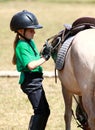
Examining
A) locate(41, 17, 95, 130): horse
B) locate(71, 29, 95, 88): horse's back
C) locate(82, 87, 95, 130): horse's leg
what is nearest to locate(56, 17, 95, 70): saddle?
locate(41, 17, 95, 130): horse

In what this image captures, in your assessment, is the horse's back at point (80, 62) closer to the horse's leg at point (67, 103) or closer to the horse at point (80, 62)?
the horse at point (80, 62)

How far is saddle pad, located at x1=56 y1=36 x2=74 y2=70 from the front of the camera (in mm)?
5051

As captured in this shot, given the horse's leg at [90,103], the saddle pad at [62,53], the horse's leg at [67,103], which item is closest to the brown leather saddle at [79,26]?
the saddle pad at [62,53]

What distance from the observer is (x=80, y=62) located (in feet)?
15.5

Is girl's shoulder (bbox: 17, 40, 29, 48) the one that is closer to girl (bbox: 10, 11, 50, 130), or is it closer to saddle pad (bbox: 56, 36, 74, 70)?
girl (bbox: 10, 11, 50, 130)

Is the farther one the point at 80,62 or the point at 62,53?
the point at 62,53

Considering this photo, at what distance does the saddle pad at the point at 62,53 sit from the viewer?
16.6ft

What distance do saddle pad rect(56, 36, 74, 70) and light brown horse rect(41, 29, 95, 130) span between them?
39mm

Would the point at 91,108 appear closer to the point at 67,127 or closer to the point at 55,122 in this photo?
the point at 67,127

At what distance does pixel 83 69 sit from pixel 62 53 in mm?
452

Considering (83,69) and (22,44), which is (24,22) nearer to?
(22,44)

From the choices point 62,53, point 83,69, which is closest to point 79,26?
point 62,53

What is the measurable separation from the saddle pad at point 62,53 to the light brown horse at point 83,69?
0.04m

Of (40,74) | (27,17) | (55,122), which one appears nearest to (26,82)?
(40,74)
